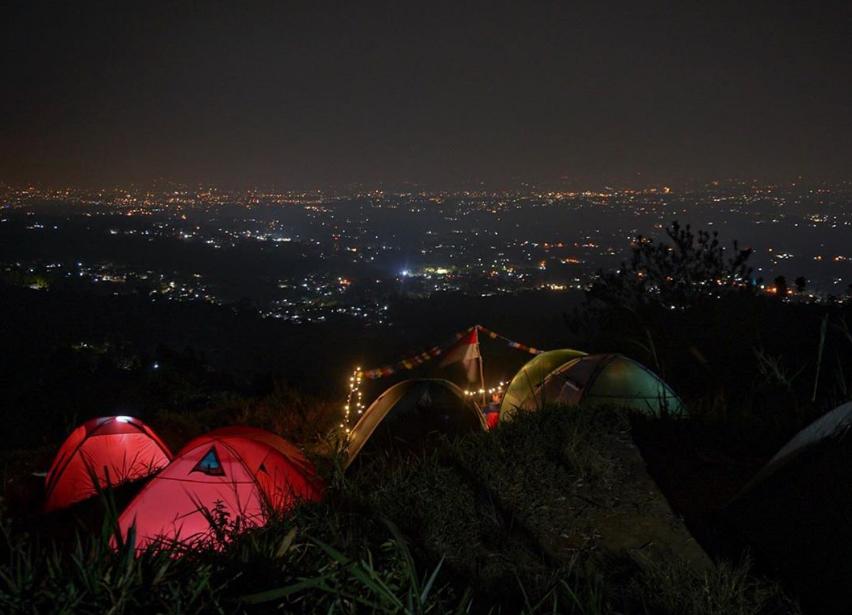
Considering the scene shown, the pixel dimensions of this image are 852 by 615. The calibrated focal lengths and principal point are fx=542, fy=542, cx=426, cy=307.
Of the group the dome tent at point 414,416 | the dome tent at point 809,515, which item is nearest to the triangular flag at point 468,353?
the dome tent at point 414,416

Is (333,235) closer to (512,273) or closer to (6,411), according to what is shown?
(512,273)

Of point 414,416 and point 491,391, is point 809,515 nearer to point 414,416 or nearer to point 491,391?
point 414,416

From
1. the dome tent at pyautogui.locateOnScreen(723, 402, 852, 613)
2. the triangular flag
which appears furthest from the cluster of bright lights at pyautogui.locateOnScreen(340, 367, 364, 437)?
the dome tent at pyautogui.locateOnScreen(723, 402, 852, 613)

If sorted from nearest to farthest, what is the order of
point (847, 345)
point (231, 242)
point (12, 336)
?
point (847, 345)
point (12, 336)
point (231, 242)

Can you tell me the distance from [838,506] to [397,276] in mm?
44729

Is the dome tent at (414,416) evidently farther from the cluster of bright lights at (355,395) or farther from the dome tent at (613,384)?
the cluster of bright lights at (355,395)

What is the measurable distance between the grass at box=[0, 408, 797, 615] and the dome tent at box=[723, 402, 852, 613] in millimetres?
241

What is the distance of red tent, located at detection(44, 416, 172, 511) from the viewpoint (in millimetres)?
6746

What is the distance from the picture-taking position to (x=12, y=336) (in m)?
29.5

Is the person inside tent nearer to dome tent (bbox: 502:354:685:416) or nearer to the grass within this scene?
dome tent (bbox: 502:354:685:416)

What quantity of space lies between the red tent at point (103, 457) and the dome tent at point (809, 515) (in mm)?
6311

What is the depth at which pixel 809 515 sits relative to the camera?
10.2 ft

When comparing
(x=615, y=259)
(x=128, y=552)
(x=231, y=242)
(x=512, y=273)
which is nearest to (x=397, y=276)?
(x=512, y=273)

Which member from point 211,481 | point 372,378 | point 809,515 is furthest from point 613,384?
point 211,481
